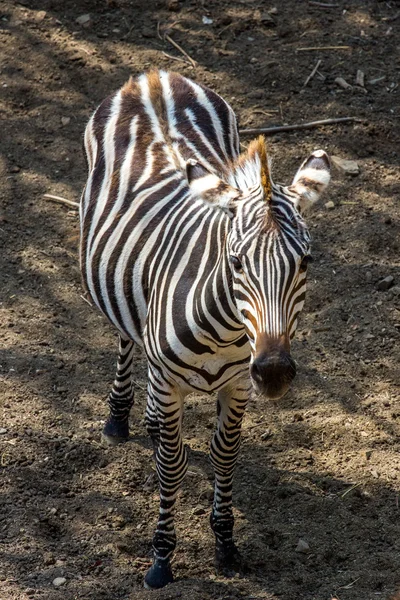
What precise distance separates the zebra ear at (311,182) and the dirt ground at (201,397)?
2290 millimetres

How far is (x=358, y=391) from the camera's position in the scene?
6883 mm

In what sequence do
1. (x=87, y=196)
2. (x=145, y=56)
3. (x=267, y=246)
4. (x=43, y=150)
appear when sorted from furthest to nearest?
(x=145, y=56) → (x=43, y=150) → (x=87, y=196) → (x=267, y=246)

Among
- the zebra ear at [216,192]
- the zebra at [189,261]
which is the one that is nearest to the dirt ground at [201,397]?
the zebra at [189,261]

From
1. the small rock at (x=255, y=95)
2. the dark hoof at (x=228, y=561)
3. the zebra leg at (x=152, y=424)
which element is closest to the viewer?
the dark hoof at (x=228, y=561)

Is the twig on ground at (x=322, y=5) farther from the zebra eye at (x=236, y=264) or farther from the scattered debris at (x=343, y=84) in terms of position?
the zebra eye at (x=236, y=264)

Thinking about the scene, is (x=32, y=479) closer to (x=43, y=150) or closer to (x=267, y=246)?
(x=267, y=246)

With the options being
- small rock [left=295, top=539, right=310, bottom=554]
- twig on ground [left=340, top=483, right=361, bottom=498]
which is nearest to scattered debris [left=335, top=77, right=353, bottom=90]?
twig on ground [left=340, top=483, right=361, bottom=498]

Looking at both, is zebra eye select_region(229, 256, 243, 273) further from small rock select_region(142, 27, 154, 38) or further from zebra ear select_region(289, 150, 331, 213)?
small rock select_region(142, 27, 154, 38)

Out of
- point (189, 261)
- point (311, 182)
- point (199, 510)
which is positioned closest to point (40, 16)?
point (189, 261)

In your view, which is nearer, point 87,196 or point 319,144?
point 87,196

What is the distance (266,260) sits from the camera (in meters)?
4.09

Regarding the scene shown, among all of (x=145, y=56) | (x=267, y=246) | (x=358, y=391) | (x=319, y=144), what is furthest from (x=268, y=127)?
(x=267, y=246)

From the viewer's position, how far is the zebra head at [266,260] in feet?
13.2

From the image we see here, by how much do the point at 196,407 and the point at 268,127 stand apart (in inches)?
143
